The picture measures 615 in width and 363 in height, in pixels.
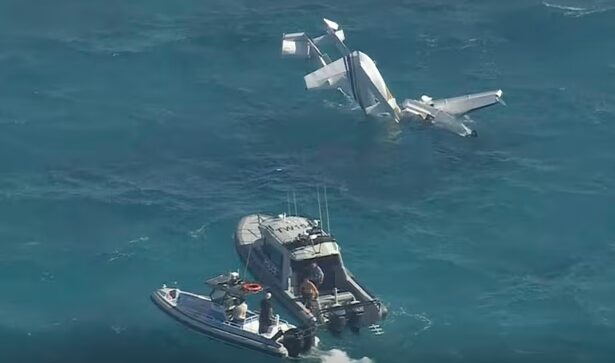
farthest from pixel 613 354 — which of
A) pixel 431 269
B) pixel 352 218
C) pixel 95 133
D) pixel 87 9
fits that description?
pixel 87 9

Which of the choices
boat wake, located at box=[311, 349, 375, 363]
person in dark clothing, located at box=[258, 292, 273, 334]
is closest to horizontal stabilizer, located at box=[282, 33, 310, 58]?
person in dark clothing, located at box=[258, 292, 273, 334]

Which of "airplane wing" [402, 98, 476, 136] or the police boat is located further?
"airplane wing" [402, 98, 476, 136]

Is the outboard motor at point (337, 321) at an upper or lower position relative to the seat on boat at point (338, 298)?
lower

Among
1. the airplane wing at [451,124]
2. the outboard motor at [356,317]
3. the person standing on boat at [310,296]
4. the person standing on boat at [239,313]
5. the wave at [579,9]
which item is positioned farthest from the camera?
the wave at [579,9]

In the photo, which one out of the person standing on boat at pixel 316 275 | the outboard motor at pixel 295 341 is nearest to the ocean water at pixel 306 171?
the outboard motor at pixel 295 341

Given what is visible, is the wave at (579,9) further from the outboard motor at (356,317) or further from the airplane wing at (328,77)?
the outboard motor at (356,317)

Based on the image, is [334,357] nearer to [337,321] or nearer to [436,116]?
[337,321]

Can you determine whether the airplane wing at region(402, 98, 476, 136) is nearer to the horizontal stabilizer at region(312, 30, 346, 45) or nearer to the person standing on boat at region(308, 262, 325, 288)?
the horizontal stabilizer at region(312, 30, 346, 45)

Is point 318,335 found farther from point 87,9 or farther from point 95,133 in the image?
point 87,9
